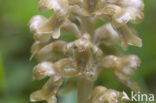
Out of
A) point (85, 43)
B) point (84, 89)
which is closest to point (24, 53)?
point (84, 89)

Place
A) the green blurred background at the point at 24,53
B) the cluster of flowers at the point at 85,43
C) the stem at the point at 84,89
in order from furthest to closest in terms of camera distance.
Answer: the green blurred background at the point at 24,53 < the stem at the point at 84,89 < the cluster of flowers at the point at 85,43

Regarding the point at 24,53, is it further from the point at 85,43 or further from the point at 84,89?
the point at 85,43

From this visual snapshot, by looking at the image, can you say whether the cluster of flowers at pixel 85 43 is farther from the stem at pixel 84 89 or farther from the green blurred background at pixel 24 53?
the green blurred background at pixel 24 53

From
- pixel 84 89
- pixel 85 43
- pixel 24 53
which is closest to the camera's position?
pixel 85 43

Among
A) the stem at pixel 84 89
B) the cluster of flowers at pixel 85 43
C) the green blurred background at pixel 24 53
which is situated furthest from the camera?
the green blurred background at pixel 24 53

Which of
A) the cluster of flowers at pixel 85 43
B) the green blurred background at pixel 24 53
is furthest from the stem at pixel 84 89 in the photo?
the green blurred background at pixel 24 53

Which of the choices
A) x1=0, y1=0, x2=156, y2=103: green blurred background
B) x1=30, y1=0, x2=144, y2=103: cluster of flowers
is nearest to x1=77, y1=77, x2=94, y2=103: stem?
x1=30, y1=0, x2=144, y2=103: cluster of flowers
